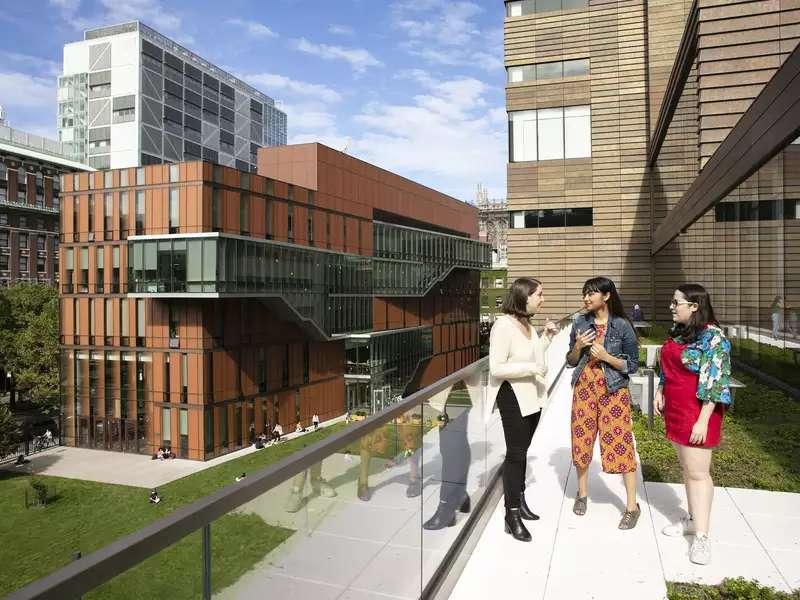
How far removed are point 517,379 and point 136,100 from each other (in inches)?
3500

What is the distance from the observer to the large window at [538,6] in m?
26.8

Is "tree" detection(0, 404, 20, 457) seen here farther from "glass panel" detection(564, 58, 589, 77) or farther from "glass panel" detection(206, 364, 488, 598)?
"glass panel" detection(206, 364, 488, 598)

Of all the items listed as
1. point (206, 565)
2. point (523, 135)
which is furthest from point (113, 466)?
point (206, 565)

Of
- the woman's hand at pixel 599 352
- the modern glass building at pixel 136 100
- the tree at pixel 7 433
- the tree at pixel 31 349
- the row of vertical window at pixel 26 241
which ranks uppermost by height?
the modern glass building at pixel 136 100

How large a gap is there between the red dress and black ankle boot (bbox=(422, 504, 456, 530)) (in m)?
1.64

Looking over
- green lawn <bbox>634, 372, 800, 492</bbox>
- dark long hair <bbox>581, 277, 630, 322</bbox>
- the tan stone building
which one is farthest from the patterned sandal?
the tan stone building

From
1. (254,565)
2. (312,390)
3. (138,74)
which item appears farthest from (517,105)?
(138,74)

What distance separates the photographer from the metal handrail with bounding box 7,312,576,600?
113cm

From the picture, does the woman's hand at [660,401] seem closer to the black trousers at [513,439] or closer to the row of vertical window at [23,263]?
the black trousers at [513,439]

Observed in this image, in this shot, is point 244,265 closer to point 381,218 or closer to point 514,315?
point 381,218

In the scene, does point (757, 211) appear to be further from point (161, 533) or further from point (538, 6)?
point (538, 6)

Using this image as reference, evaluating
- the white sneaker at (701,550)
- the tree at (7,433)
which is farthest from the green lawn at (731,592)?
the tree at (7,433)

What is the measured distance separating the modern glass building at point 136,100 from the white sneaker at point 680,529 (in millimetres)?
83564

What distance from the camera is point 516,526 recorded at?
14.6ft
